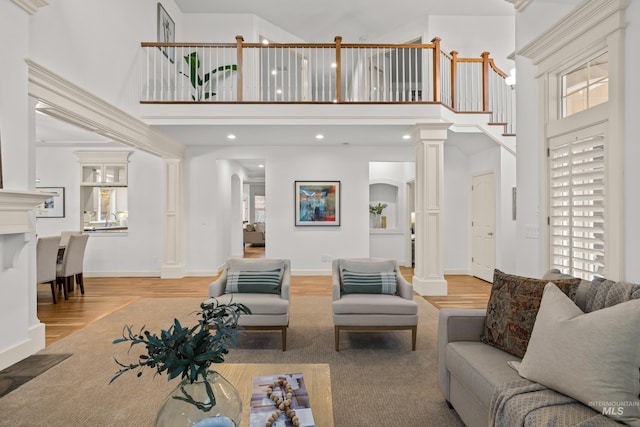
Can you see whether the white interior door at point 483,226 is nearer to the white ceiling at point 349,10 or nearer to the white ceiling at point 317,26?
the white ceiling at point 317,26

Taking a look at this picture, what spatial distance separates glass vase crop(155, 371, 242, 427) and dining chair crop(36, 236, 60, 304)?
15.4 ft

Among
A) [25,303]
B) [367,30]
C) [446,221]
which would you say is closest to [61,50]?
[25,303]

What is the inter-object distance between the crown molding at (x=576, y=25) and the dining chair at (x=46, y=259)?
6090 mm

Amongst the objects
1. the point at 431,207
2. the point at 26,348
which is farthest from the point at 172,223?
the point at 431,207

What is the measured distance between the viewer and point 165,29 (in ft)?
20.9

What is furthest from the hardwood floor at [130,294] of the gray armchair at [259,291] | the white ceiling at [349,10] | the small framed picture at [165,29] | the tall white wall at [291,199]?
the white ceiling at [349,10]

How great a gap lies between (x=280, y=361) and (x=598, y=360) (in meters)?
2.30

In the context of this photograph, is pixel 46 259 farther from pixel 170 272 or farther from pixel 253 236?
pixel 253 236

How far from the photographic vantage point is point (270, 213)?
711cm

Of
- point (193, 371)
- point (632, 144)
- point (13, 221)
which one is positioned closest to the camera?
point (193, 371)

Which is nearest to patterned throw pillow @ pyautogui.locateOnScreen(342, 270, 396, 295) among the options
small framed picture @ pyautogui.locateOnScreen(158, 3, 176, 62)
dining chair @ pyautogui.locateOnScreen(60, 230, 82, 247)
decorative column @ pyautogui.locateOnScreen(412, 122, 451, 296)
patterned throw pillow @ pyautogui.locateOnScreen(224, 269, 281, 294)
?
patterned throw pillow @ pyautogui.locateOnScreen(224, 269, 281, 294)

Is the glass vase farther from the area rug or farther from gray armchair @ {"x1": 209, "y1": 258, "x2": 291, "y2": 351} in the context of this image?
gray armchair @ {"x1": 209, "y1": 258, "x2": 291, "y2": 351}

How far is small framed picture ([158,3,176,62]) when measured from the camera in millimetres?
6129

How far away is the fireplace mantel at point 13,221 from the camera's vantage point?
9.29ft
